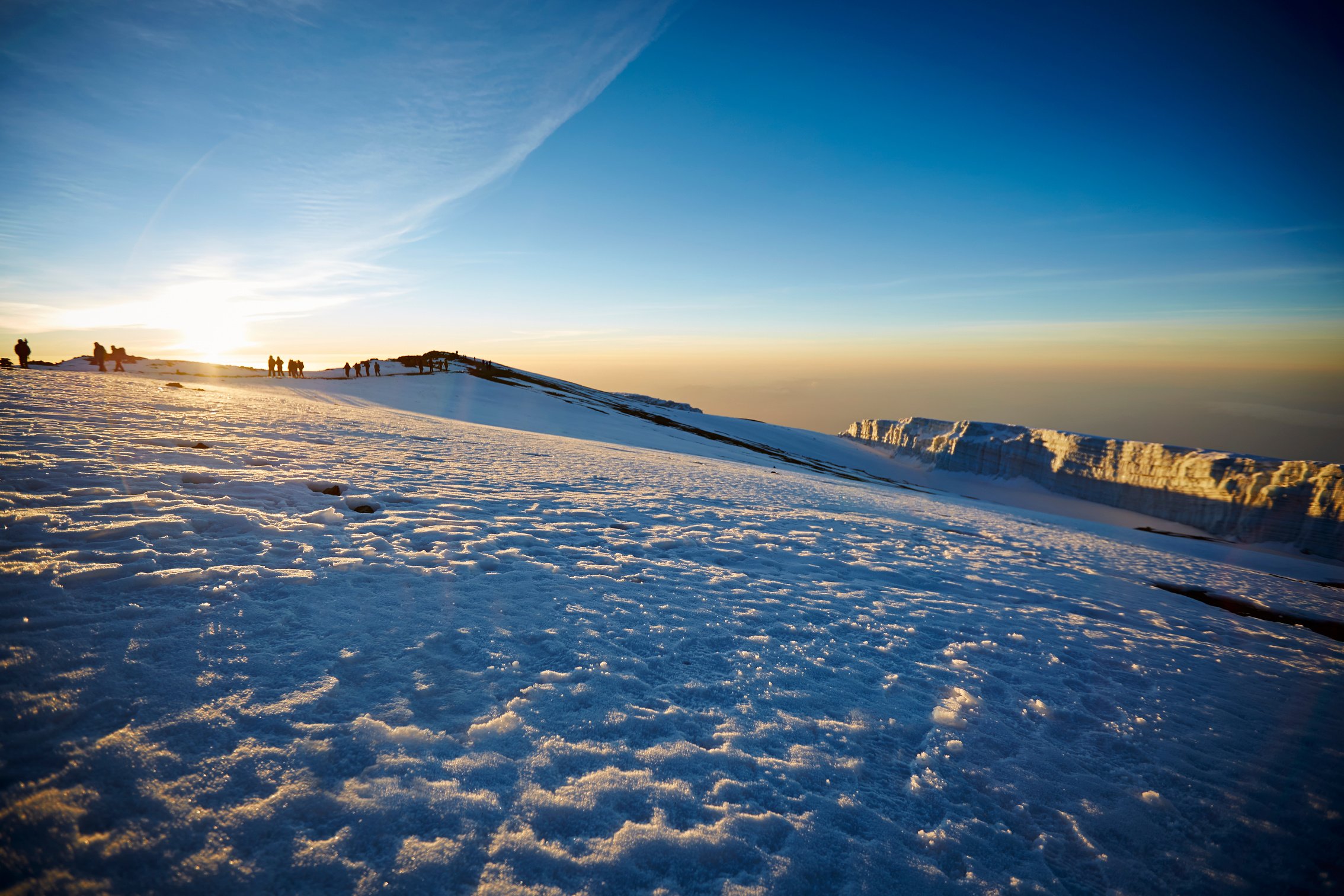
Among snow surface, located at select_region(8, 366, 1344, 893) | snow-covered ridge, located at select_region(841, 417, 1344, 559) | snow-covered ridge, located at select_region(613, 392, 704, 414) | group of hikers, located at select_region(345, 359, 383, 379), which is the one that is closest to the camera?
snow surface, located at select_region(8, 366, 1344, 893)

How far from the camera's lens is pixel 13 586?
4691mm

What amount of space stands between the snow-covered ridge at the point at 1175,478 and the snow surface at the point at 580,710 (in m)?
59.9

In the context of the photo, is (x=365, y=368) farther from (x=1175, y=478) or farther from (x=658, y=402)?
(x=1175, y=478)

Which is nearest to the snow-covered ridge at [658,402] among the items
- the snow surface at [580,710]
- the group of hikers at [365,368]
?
the group of hikers at [365,368]

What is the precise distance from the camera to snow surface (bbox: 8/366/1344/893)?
2.99 m

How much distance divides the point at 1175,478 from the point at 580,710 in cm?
7680

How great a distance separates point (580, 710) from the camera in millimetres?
4367

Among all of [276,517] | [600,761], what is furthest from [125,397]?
[600,761]

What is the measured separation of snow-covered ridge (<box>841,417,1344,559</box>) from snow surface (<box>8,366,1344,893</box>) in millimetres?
59889

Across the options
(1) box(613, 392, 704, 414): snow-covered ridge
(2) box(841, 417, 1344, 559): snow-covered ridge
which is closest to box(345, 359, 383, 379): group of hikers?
(1) box(613, 392, 704, 414): snow-covered ridge

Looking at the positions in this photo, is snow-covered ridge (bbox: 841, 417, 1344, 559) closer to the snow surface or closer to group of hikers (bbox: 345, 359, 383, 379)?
the snow surface

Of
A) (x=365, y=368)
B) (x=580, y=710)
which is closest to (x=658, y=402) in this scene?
(x=365, y=368)

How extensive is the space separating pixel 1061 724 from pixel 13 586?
10.6 m

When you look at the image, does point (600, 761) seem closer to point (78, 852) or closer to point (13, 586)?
point (78, 852)
